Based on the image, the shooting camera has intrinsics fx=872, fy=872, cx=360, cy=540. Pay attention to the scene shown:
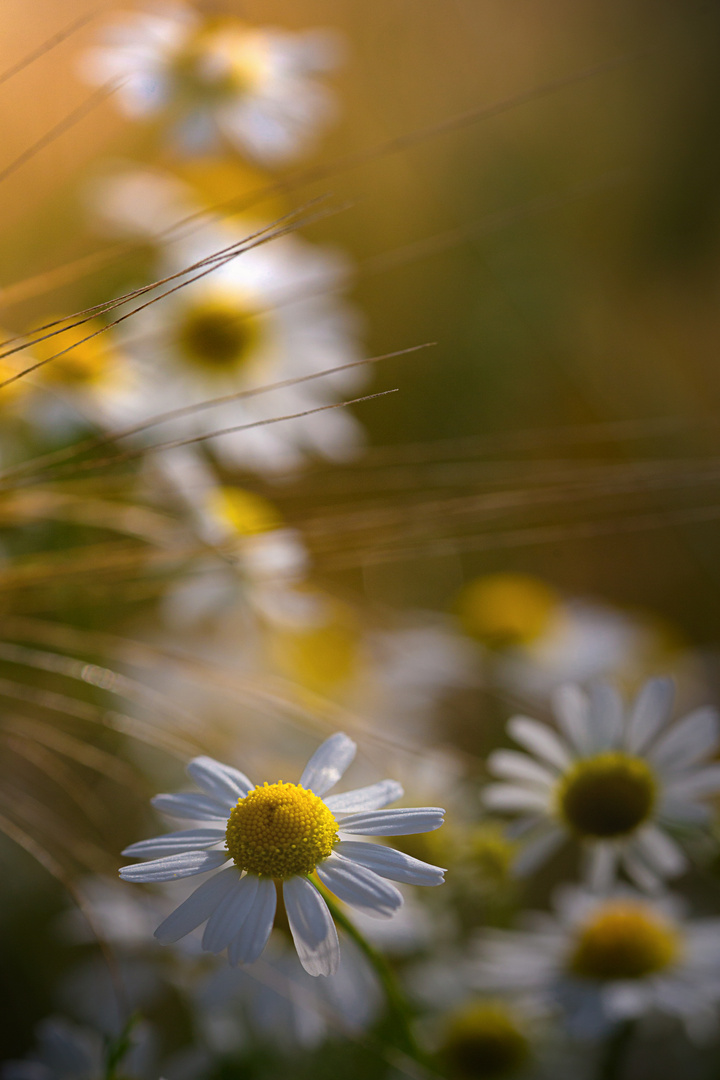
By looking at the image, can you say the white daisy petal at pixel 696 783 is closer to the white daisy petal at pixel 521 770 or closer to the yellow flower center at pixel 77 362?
the white daisy petal at pixel 521 770

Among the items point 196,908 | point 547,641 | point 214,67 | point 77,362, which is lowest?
point 196,908

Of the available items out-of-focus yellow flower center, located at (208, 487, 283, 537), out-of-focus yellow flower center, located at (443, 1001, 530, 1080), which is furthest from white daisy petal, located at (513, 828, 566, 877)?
out-of-focus yellow flower center, located at (208, 487, 283, 537)

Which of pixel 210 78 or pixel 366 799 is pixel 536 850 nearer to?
pixel 366 799

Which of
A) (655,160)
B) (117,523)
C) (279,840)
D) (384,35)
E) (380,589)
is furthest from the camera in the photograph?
(655,160)

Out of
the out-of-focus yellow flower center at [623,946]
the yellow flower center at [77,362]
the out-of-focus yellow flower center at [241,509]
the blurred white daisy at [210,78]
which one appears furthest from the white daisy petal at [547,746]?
the blurred white daisy at [210,78]

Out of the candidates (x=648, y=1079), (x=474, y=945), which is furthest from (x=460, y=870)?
(x=648, y=1079)

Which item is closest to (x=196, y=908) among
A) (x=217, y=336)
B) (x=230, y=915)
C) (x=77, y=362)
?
(x=230, y=915)

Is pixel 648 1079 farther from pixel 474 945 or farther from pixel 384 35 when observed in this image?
pixel 384 35
